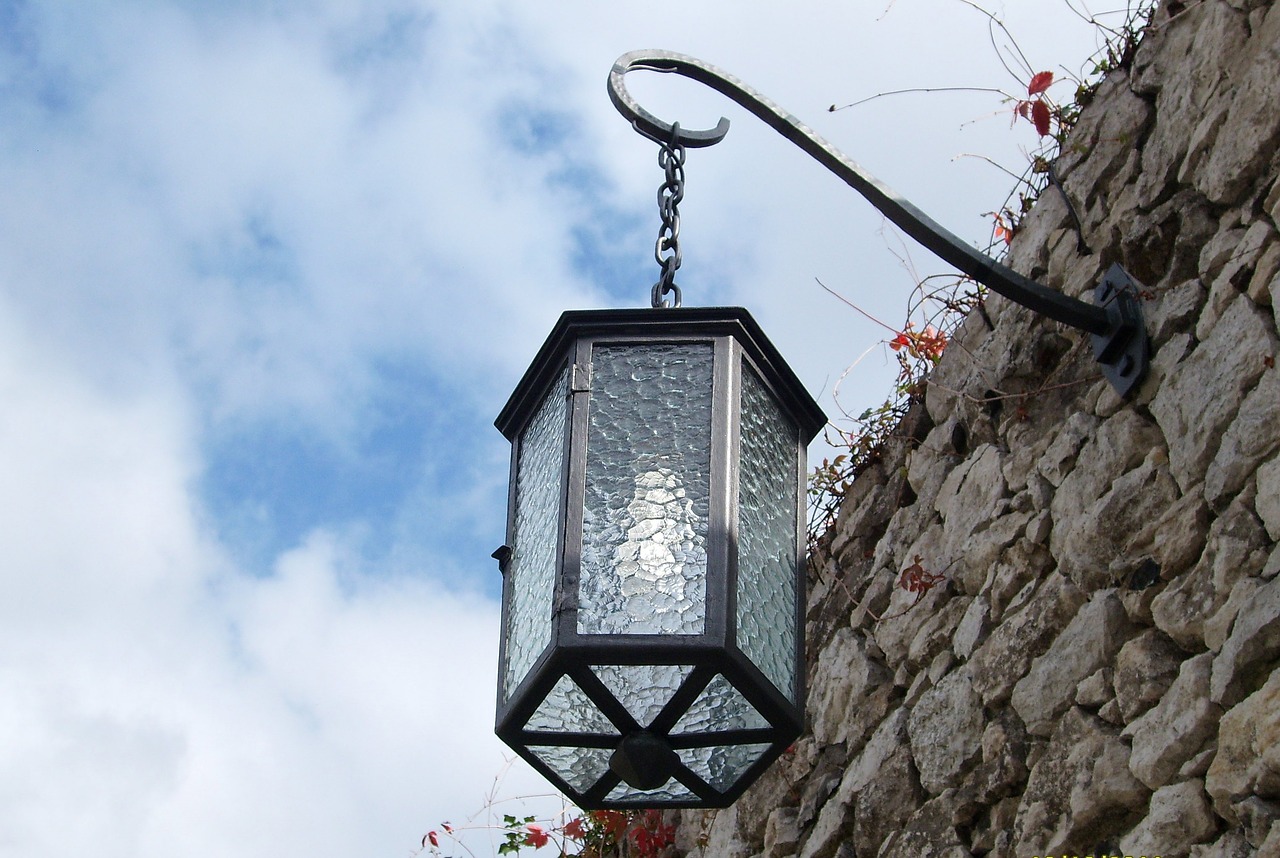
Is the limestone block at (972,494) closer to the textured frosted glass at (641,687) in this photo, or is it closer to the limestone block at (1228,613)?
the limestone block at (1228,613)

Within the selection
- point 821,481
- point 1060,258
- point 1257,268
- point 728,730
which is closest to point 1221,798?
point 728,730

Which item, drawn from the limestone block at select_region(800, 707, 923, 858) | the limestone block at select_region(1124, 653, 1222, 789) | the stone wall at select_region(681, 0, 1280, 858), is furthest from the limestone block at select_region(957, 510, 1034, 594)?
the limestone block at select_region(1124, 653, 1222, 789)

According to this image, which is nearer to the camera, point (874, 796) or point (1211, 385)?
point (1211, 385)

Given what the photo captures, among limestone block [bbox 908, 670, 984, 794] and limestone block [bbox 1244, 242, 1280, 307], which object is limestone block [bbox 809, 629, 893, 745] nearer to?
limestone block [bbox 908, 670, 984, 794]

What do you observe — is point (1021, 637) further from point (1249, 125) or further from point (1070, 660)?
point (1249, 125)

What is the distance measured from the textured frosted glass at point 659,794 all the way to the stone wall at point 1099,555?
61 centimetres

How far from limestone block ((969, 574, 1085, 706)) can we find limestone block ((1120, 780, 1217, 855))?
504mm

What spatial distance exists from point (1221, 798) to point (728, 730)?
28.3 inches

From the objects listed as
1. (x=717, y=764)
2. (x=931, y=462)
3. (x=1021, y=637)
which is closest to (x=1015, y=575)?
(x=1021, y=637)

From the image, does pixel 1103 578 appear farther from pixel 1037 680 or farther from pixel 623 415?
pixel 623 415

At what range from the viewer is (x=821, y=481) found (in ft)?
13.8

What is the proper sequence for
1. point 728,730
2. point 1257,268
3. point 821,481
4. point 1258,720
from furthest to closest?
point 821,481, point 1257,268, point 728,730, point 1258,720

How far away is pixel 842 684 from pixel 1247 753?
1.49 metres

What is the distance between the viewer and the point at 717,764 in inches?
103
